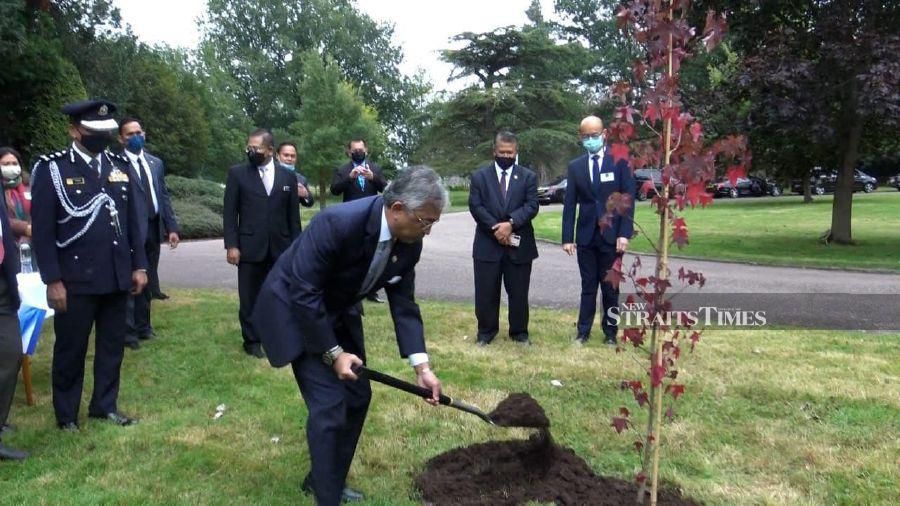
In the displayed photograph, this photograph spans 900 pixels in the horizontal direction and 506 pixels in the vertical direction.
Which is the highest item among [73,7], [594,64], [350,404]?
[594,64]

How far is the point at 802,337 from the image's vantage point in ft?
23.4

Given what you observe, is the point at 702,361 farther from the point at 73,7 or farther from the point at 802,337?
the point at 73,7

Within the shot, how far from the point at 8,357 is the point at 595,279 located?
471 cm

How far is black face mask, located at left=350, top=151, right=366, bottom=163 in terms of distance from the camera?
27.4 ft

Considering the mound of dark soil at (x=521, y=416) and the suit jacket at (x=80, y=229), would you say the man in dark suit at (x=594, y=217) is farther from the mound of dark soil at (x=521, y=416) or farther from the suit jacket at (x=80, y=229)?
the suit jacket at (x=80, y=229)

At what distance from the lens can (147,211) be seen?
700cm

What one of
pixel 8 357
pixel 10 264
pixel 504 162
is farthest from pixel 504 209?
pixel 8 357

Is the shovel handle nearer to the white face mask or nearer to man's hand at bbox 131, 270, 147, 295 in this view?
man's hand at bbox 131, 270, 147, 295

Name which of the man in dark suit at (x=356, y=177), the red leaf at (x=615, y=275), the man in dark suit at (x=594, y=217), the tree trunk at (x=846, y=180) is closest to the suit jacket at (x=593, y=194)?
the man in dark suit at (x=594, y=217)

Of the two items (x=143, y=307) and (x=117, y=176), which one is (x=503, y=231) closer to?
(x=117, y=176)

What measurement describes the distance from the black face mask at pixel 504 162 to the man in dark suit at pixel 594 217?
57 centimetres

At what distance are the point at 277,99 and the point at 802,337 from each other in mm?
54789

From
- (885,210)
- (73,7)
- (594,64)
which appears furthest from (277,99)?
(885,210)

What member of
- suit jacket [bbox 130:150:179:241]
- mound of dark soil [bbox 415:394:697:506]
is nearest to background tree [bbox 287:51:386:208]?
suit jacket [bbox 130:150:179:241]
